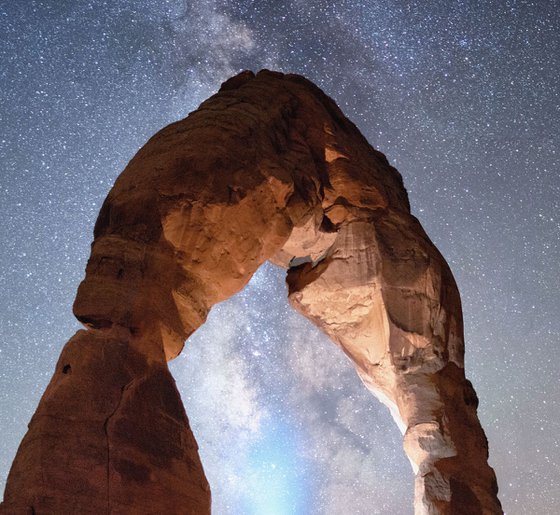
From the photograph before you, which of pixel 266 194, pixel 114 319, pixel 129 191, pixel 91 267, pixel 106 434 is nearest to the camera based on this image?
pixel 106 434

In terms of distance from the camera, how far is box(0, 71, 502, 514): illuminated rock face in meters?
4.55

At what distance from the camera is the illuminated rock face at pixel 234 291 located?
4.55 meters

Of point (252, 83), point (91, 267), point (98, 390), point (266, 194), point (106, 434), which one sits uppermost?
point (252, 83)

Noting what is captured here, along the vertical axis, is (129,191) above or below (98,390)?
Result: above

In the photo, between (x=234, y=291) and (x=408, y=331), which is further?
(x=408, y=331)

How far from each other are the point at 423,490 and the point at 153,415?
335cm

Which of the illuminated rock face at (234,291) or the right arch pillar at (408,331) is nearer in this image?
the illuminated rock face at (234,291)

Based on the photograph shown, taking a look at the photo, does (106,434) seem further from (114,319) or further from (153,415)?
(114,319)

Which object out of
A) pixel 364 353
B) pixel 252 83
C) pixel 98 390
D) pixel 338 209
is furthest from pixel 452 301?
pixel 98 390

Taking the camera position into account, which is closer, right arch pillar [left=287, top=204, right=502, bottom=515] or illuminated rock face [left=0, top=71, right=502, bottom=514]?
illuminated rock face [left=0, top=71, right=502, bottom=514]

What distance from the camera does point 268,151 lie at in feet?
23.4

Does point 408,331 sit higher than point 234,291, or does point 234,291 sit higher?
point 408,331

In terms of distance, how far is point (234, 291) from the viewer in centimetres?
663

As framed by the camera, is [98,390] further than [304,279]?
No
